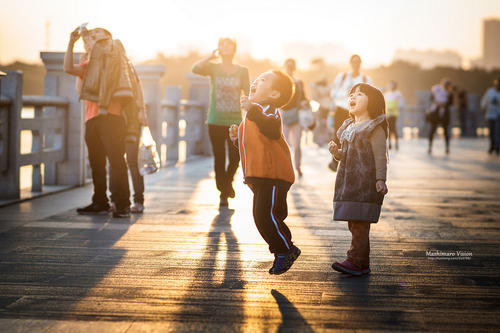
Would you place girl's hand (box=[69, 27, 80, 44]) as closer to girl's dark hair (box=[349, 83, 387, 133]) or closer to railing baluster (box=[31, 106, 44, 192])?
railing baluster (box=[31, 106, 44, 192])

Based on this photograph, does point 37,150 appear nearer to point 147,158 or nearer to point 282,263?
point 147,158

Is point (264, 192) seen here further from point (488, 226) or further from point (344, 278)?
point (488, 226)

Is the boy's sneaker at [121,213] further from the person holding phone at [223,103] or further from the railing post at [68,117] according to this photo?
the railing post at [68,117]

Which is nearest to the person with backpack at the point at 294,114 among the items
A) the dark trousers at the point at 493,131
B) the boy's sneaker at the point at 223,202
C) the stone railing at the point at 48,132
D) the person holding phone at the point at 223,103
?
the person holding phone at the point at 223,103

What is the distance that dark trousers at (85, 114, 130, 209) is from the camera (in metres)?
7.18

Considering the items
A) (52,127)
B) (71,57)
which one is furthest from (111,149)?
(52,127)

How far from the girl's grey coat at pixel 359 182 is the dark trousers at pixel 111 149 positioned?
9.76 feet

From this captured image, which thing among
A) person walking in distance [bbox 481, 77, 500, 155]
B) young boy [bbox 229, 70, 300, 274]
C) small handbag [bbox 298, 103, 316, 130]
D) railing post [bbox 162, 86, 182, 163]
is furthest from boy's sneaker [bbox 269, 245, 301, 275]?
person walking in distance [bbox 481, 77, 500, 155]

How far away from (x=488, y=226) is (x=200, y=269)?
10.3 ft

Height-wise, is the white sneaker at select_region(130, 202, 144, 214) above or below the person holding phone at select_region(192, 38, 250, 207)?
below

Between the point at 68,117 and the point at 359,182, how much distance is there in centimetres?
587

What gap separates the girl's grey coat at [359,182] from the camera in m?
4.78

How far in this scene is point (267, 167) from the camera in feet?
15.7

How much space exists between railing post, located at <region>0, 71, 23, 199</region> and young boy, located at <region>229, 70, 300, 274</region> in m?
3.91
